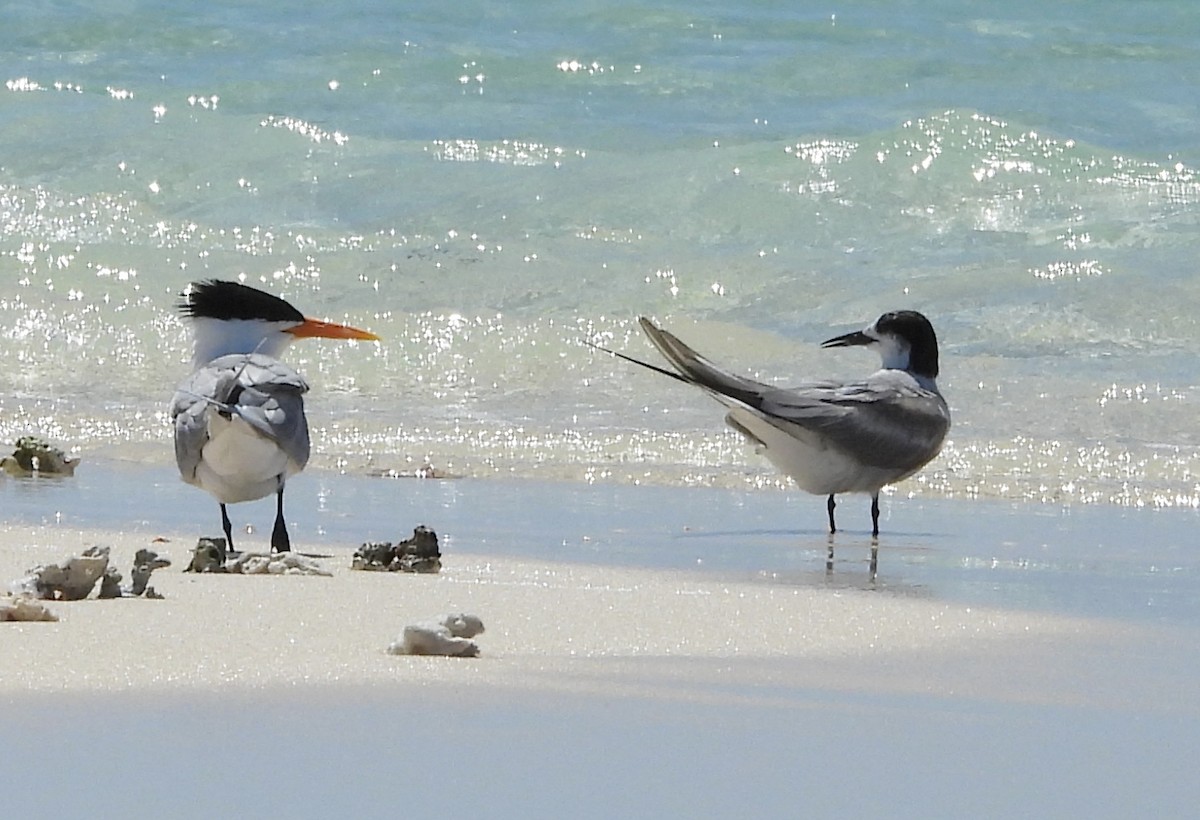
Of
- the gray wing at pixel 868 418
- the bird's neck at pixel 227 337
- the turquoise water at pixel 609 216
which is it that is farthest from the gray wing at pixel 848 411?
the bird's neck at pixel 227 337

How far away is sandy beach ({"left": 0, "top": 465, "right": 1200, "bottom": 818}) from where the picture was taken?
2.74m

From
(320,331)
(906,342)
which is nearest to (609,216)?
(906,342)

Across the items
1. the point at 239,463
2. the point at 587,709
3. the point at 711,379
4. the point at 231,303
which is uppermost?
the point at 231,303

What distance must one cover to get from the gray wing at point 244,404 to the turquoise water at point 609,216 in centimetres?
168

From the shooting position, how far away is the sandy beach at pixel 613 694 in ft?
8.98

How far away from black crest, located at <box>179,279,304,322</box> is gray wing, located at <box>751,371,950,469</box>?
1.37m

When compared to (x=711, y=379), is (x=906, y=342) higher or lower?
higher

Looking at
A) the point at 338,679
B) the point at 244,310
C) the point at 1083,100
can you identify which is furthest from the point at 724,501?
the point at 1083,100

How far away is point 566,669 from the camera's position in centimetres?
354

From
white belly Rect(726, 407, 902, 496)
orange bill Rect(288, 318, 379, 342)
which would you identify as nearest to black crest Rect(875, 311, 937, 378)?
white belly Rect(726, 407, 902, 496)

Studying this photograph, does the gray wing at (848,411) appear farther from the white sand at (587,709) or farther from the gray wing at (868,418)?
the white sand at (587,709)

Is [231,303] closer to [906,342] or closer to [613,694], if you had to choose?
[906,342]

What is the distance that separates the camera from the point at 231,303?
5922 millimetres

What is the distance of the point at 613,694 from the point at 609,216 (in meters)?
9.58
